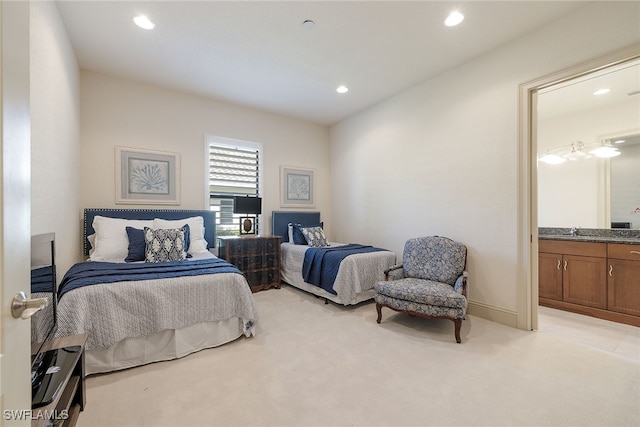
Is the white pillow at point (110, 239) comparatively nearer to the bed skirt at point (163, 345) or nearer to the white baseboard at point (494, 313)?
the bed skirt at point (163, 345)

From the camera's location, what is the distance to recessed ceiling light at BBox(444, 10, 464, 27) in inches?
94.9

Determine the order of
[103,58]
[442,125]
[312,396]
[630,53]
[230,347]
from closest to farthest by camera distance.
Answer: [312,396] < [630,53] < [230,347] < [103,58] < [442,125]

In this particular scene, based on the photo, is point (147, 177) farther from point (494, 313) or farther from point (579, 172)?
point (579, 172)

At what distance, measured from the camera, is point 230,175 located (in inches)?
176

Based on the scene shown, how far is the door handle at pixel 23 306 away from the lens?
25.8 inches

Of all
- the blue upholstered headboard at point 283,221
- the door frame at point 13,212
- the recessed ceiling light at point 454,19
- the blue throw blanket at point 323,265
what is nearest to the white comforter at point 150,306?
the blue throw blanket at point 323,265

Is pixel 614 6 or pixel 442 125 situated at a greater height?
pixel 614 6

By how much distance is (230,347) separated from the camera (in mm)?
2363

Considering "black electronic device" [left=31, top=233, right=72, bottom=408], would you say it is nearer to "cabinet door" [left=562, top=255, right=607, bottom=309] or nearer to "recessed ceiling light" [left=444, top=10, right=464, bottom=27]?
"recessed ceiling light" [left=444, top=10, right=464, bottom=27]

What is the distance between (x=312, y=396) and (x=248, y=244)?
261 cm

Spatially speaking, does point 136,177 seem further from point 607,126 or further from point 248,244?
point 607,126

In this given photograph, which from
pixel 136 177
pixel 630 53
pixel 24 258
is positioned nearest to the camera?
pixel 24 258

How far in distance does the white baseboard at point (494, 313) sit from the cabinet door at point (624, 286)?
1.21 meters

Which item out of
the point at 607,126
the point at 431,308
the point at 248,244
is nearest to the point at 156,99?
the point at 248,244
